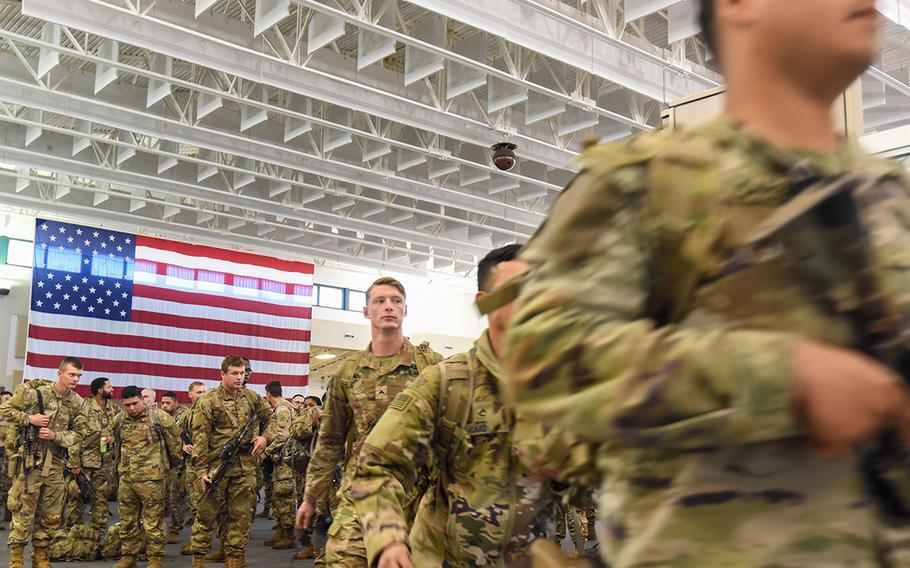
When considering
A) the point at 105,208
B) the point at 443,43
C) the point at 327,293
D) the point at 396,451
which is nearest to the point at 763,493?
the point at 396,451

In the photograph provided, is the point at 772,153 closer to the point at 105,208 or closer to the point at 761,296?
the point at 761,296

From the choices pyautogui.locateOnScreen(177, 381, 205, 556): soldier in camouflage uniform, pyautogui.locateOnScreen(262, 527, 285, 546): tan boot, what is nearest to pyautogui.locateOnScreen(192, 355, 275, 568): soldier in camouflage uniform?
pyautogui.locateOnScreen(177, 381, 205, 556): soldier in camouflage uniform

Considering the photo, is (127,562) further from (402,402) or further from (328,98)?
(402,402)

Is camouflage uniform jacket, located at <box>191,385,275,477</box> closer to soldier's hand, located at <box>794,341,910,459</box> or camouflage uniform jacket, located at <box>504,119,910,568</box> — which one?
camouflage uniform jacket, located at <box>504,119,910,568</box>

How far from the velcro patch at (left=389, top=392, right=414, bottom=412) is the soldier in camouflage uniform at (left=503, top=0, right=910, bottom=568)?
122cm

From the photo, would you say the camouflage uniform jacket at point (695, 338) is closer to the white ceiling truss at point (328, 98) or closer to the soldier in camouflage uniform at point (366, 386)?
the soldier in camouflage uniform at point (366, 386)

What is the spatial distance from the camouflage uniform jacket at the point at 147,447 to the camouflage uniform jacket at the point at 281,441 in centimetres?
114

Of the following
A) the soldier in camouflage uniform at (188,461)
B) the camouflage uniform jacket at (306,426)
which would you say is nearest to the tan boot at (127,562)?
the soldier in camouflage uniform at (188,461)

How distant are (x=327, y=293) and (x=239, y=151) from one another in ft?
31.0

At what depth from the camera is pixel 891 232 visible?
0.63 metres

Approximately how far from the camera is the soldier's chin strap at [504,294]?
732 millimetres

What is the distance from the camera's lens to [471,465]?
1.96 m

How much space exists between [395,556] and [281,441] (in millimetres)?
7979

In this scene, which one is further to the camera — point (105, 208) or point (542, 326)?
point (105, 208)
